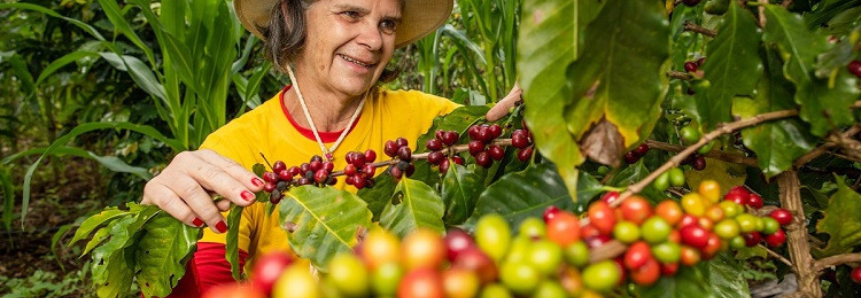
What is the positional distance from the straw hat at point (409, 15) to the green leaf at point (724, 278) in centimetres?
130

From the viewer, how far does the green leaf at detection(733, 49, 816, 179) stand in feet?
1.95

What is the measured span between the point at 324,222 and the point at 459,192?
7.6 inches

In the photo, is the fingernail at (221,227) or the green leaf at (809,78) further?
the fingernail at (221,227)

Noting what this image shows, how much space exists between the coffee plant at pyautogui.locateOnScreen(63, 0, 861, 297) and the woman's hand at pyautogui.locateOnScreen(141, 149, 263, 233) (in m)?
0.04

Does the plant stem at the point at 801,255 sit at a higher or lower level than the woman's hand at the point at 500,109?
higher

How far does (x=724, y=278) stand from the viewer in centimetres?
72

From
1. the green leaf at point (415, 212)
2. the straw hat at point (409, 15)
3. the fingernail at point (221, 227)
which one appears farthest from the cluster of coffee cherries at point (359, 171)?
the straw hat at point (409, 15)

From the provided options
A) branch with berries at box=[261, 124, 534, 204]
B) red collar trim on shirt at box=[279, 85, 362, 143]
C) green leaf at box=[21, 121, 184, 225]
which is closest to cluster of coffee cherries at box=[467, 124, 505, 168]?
branch with berries at box=[261, 124, 534, 204]

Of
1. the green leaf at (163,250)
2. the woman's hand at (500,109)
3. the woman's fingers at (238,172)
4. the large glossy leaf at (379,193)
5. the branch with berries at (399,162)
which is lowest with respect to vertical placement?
the green leaf at (163,250)

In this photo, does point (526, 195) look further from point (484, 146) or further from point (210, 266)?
point (210, 266)

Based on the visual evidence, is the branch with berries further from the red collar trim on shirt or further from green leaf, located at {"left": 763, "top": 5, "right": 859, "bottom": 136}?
the red collar trim on shirt

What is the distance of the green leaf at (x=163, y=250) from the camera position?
0.93m

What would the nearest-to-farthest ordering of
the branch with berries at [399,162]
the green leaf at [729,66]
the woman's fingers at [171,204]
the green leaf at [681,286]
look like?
the green leaf at [681,286] → the green leaf at [729,66] → the branch with berries at [399,162] → the woman's fingers at [171,204]

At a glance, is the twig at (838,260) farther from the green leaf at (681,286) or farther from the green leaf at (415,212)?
the green leaf at (415,212)
